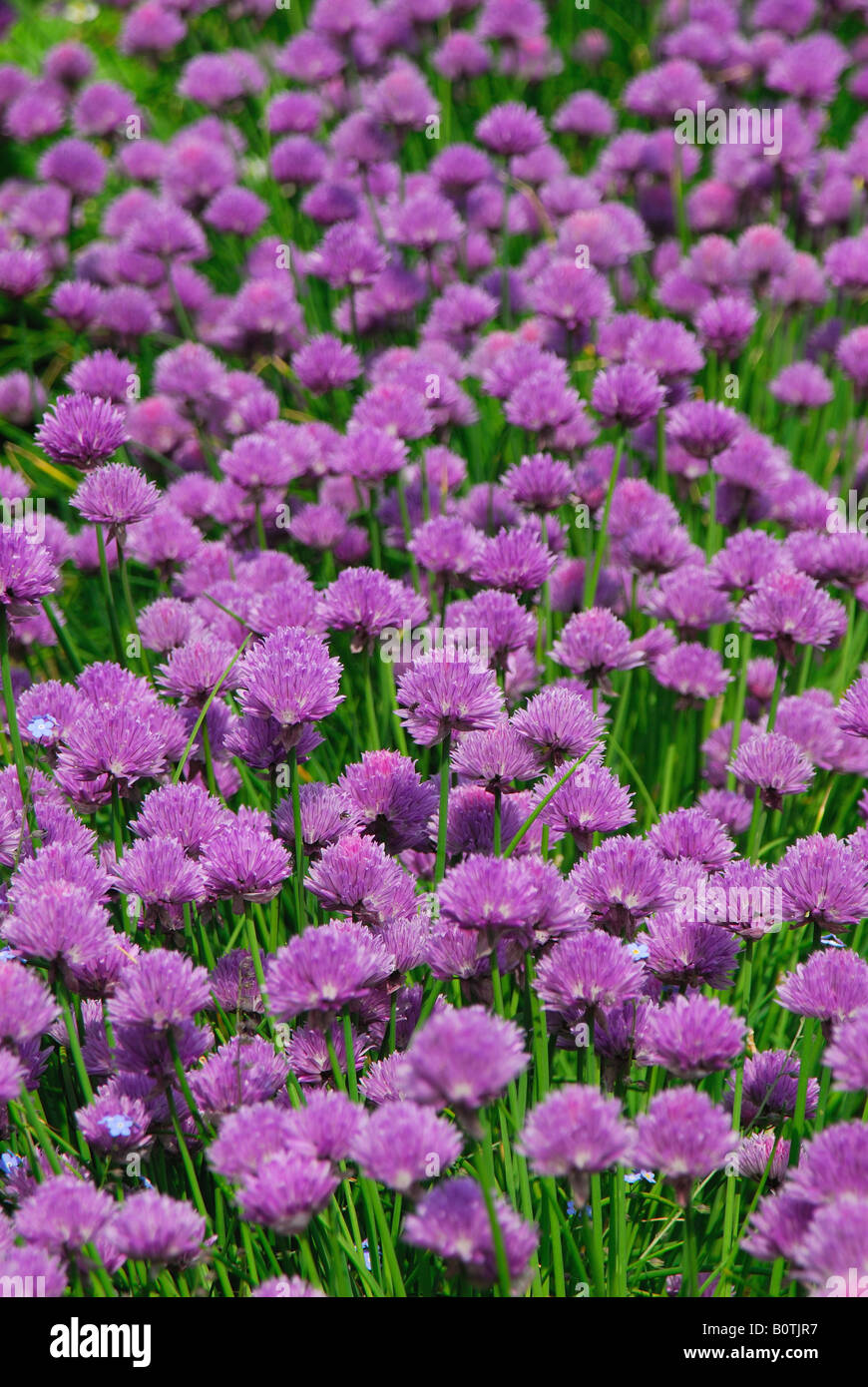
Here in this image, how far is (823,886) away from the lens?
6.04ft

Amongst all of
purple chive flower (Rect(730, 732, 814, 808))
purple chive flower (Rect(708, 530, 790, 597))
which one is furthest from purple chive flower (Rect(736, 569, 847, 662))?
purple chive flower (Rect(730, 732, 814, 808))

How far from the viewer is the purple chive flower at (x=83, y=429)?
7.73 ft

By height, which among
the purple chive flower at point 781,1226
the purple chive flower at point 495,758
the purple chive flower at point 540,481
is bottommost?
the purple chive flower at point 781,1226

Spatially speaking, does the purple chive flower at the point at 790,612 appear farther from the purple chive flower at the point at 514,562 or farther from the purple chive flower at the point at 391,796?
the purple chive flower at the point at 391,796

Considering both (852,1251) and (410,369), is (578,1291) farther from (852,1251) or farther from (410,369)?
(410,369)

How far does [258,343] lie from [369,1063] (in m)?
2.25

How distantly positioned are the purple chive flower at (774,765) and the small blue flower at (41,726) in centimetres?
108

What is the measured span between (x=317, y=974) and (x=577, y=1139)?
1.18ft

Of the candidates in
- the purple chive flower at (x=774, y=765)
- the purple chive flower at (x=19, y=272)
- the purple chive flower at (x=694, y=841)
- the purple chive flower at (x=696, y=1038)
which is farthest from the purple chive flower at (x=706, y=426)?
the purple chive flower at (x=19, y=272)

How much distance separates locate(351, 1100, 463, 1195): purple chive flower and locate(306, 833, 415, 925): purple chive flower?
45 centimetres

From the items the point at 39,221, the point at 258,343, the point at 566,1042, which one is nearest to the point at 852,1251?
the point at 566,1042

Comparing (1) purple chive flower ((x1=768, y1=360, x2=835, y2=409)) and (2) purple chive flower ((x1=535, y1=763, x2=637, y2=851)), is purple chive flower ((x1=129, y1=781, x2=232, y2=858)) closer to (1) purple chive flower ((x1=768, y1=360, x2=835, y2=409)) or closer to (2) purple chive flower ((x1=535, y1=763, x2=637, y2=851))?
(2) purple chive flower ((x1=535, y1=763, x2=637, y2=851))

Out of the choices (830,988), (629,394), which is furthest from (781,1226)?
(629,394)
